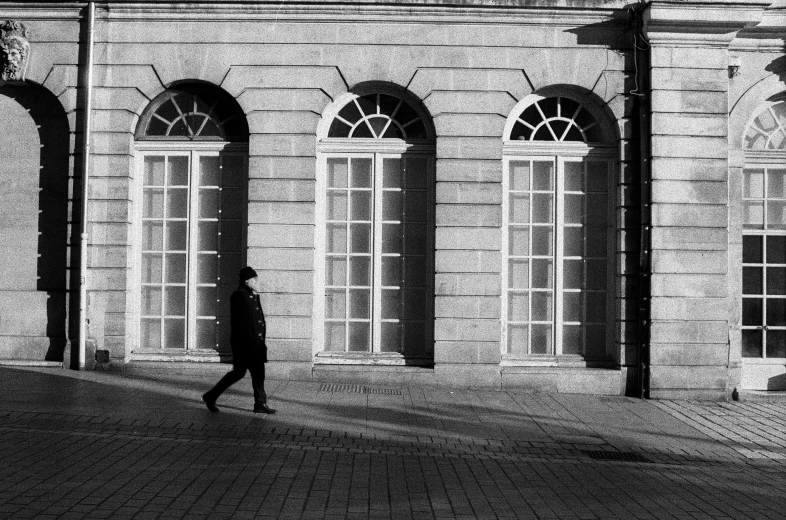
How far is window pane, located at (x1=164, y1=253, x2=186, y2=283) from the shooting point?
14.7 m

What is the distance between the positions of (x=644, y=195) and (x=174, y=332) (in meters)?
7.45

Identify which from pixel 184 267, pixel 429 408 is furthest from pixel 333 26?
pixel 429 408

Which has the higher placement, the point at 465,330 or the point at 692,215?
the point at 692,215

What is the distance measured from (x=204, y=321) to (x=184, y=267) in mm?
894

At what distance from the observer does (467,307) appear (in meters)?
14.1

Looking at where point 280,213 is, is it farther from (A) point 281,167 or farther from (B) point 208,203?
(B) point 208,203

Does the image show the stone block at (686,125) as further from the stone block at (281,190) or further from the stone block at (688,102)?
the stone block at (281,190)

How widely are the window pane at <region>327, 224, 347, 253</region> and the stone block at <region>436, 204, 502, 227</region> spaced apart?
1.51m

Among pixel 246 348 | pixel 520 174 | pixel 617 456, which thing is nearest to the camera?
pixel 617 456

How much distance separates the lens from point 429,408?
1222 centimetres

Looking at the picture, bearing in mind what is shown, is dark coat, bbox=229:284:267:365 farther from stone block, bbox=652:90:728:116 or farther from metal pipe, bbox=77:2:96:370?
stone block, bbox=652:90:728:116

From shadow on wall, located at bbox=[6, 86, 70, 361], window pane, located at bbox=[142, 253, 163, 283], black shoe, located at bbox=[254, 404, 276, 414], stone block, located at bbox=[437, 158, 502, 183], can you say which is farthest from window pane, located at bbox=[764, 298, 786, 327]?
shadow on wall, located at bbox=[6, 86, 70, 361]

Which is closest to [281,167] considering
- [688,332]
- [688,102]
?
[688,102]

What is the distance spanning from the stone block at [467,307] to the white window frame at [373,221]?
0.40 meters
